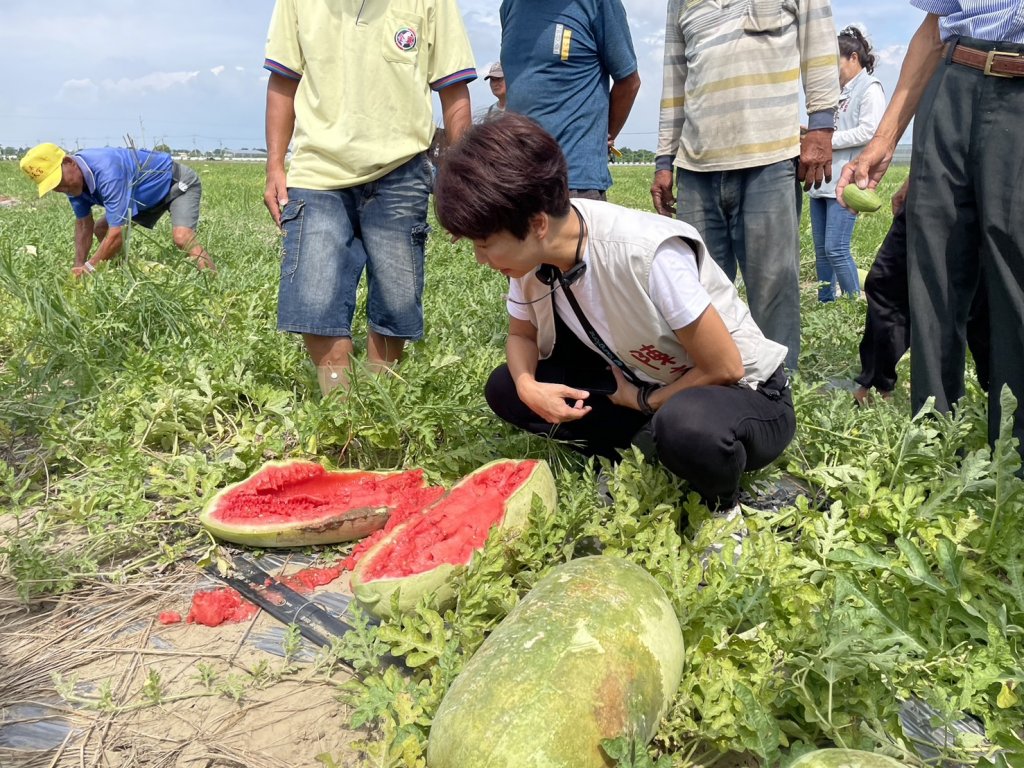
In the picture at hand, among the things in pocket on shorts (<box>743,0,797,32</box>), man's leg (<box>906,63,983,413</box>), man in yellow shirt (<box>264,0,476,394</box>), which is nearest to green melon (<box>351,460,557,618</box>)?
man in yellow shirt (<box>264,0,476,394</box>)

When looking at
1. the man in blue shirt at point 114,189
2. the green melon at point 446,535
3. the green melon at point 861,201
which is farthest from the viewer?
the man in blue shirt at point 114,189

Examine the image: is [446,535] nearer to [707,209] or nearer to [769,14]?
[707,209]

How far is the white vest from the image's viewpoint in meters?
2.34

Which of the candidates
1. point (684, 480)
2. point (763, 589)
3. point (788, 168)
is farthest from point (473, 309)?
point (763, 589)

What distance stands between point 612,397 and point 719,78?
5.85 ft

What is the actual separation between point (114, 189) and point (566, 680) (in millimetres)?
5899

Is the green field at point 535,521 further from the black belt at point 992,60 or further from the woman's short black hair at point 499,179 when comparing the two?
the black belt at point 992,60

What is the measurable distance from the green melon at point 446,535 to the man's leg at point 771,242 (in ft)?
5.46

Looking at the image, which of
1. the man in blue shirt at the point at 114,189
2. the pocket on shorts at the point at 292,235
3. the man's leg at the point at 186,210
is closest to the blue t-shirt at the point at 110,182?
the man in blue shirt at the point at 114,189

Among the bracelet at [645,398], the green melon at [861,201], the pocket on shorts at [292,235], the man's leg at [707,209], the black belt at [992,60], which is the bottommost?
the bracelet at [645,398]

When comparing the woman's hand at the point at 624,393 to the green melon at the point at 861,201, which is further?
the green melon at the point at 861,201

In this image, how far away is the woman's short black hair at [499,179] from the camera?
2.15 metres

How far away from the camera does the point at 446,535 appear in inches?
96.4

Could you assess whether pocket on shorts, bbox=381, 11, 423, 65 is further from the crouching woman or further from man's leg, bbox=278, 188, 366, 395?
the crouching woman
